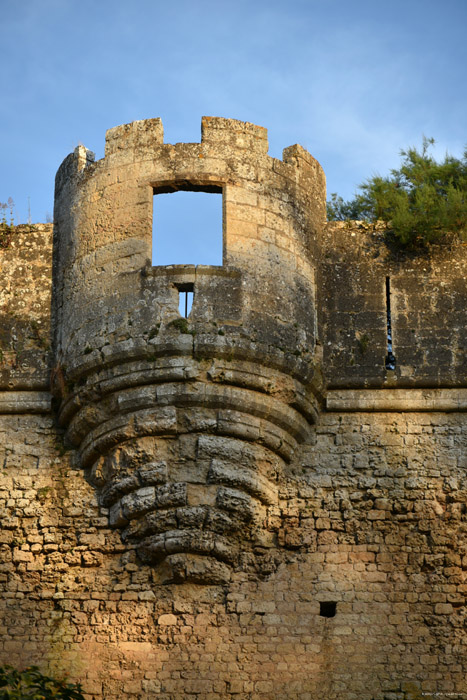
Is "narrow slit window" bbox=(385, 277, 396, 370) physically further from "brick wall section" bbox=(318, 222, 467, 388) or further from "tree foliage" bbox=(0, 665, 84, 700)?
"tree foliage" bbox=(0, 665, 84, 700)

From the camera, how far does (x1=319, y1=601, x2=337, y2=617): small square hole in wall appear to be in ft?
45.5

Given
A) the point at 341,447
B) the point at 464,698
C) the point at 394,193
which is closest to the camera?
the point at 464,698

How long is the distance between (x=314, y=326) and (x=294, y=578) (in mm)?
2676

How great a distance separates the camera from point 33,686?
12891 mm

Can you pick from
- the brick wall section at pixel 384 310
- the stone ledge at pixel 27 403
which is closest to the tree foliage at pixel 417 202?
the brick wall section at pixel 384 310

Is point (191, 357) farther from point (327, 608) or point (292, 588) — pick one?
point (327, 608)

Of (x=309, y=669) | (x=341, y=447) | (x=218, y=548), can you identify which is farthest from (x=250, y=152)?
(x=309, y=669)

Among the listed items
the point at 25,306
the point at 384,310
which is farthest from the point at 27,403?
the point at 384,310

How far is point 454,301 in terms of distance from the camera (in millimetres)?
15297

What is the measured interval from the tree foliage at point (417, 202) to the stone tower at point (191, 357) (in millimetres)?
1230

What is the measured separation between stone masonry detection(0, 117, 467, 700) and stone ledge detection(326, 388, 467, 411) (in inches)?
0.9

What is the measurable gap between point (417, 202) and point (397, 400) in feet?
7.66

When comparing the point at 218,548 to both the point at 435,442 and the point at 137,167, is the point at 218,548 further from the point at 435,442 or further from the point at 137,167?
the point at 137,167

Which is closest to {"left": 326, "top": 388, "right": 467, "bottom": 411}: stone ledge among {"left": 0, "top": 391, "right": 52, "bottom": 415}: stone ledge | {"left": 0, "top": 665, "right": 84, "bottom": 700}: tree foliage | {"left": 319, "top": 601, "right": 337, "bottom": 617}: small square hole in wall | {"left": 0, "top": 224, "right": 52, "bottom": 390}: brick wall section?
{"left": 319, "top": 601, "right": 337, "bottom": 617}: small square hole in wall
